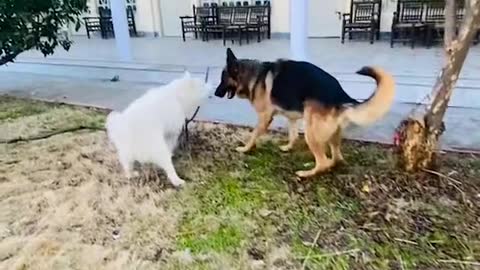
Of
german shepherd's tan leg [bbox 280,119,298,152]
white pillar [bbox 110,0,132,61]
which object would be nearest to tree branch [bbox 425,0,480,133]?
german shepherd's tan leg [bbox 280,119,298,152]

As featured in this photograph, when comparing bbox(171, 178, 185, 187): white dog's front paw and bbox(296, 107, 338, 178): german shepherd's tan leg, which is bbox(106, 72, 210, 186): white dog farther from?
bbox(296, 107, 338, 178): german shepherd's tan leg

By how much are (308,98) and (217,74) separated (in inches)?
117

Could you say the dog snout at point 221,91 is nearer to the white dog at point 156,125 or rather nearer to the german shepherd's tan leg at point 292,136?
the white dog at point 156,125

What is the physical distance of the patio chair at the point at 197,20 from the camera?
8.81 metres

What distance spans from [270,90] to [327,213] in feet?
3.04

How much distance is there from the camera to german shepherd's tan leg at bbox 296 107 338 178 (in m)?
2.63

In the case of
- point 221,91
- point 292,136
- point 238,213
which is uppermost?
point 221,91

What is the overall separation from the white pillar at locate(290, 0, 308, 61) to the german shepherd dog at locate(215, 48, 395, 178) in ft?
6.11

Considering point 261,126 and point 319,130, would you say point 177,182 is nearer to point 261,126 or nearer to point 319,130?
point 261,126

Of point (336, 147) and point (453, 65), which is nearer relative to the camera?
point (453, 65)

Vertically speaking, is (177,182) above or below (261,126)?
below

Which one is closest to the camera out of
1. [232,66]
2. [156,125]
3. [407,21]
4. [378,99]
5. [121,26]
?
[378,99]

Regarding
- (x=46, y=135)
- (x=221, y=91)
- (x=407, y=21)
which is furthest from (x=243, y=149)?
(x=407, y=21)

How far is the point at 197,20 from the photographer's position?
29.9 ft
